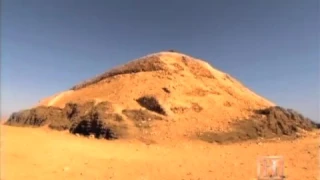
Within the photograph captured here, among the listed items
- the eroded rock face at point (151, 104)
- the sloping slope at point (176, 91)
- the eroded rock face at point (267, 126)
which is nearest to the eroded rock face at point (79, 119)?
the sloping slope at point (176, 91)

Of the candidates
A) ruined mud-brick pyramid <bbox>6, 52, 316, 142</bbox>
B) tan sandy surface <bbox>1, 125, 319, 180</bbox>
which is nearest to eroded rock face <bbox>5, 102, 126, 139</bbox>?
ruined mud-brick pyramid <bbox>6, 52, 316, 142</bbox>

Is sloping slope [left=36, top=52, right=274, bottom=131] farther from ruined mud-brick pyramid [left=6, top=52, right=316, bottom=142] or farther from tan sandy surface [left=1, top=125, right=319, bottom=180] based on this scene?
tan sandy surface [left=1, top=125, right=319, bottom=180]

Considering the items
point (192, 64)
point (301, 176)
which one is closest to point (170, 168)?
point (301, 176)

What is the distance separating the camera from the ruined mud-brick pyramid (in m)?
21.1

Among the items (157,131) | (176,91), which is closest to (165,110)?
(157,131)

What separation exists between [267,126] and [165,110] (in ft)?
23.9

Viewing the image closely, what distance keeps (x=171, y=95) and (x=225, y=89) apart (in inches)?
258

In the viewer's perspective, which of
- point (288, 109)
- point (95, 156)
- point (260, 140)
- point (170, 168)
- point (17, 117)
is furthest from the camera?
point (17, 117)

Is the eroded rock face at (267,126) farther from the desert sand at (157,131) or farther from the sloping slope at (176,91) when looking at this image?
the sloping slope at (176,91)

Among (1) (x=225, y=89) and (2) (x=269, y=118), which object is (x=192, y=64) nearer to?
(1) (x=225, y=89)

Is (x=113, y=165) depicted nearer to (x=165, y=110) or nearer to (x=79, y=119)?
(x=165, y=110)

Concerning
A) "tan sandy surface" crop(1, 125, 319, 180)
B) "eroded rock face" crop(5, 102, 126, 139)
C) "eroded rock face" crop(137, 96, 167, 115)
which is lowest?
"tan sandy surface" crop(1, 125, 319, 180)

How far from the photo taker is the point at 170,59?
109 ft

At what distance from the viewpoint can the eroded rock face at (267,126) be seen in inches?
800
